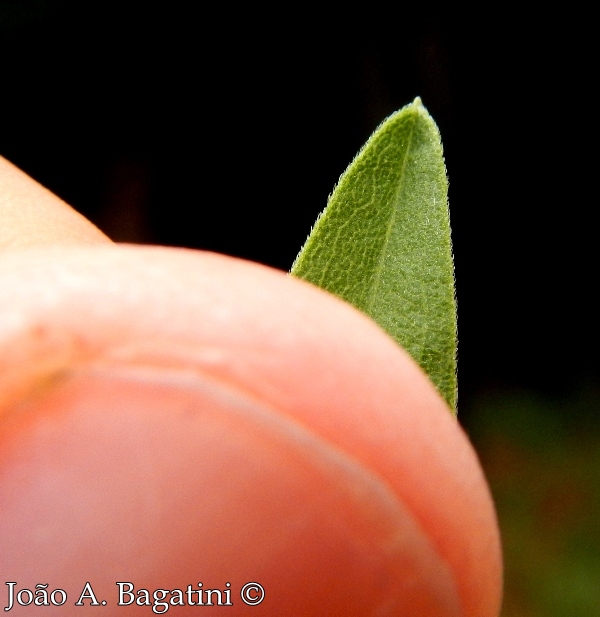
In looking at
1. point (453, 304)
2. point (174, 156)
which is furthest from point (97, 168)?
point (453, 304)

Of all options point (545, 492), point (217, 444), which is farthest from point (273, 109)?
point (217, 444)

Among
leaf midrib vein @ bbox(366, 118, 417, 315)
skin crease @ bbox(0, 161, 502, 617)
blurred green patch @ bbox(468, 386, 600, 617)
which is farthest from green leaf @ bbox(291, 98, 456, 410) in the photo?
blurred green patch @ bbox(468, 386, 600, 617)

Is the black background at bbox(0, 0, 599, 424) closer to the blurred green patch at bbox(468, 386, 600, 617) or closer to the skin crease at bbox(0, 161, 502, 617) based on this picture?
the blurred green patch at bbox(468, 386, 600, 617)

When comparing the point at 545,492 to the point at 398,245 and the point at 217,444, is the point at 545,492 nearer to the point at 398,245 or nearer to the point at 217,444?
the point at 398,245

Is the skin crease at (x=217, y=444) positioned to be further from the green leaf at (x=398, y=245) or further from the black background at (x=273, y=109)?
the black background at (x=273, y=109)

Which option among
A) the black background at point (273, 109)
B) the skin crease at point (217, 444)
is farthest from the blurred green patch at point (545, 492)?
the skin crease at point (217, 444)

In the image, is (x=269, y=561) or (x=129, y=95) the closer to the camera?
(x=269, y=561)

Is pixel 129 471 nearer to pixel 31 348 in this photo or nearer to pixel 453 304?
pixel 31 348
